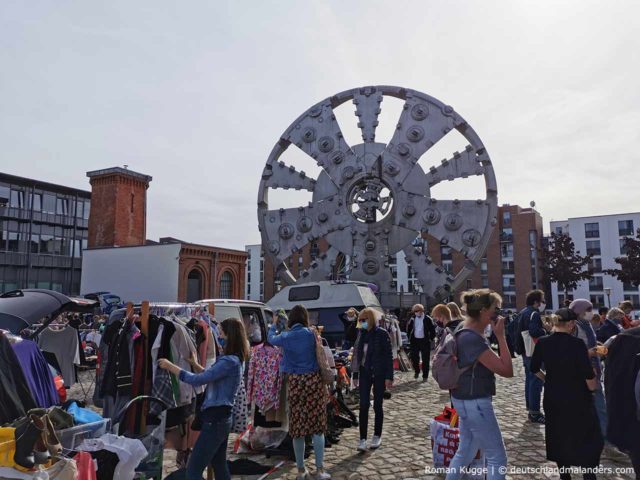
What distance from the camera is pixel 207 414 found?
410 cm

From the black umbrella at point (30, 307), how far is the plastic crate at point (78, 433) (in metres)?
2.52

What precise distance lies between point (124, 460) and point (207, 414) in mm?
834

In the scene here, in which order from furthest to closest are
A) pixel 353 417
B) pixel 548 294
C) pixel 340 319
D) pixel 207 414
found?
pixel 548 294
pixel 340 319
pixel 353 417
pixel 207 414

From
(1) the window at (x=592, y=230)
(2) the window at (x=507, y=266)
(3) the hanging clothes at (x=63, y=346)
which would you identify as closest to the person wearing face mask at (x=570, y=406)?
(3) the hanging clothes at (x=63, y=346)

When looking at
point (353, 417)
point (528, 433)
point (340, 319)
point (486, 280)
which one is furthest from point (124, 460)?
point (486, 280)

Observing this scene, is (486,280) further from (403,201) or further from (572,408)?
(572,408)

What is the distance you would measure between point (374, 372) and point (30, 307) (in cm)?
428

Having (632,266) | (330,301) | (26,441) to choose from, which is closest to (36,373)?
(26,441)

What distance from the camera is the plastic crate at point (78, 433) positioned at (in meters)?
3.31

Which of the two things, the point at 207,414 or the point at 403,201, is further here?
the point at 403,201

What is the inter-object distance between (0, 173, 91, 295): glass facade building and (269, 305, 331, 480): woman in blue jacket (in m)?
45.1

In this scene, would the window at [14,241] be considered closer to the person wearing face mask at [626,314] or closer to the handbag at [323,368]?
the handbag at [323,368]

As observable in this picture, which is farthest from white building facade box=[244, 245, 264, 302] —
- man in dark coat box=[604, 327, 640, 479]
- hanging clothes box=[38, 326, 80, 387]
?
man in dark coat box=[604, 327, 640, 479]

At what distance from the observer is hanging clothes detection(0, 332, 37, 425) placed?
12.4 feet
